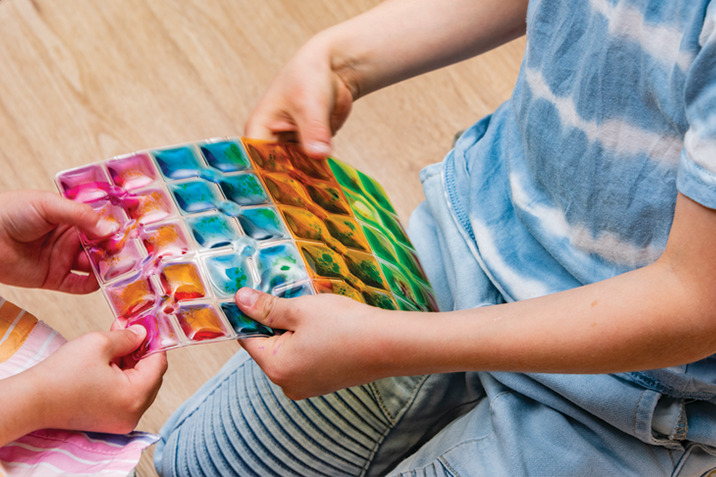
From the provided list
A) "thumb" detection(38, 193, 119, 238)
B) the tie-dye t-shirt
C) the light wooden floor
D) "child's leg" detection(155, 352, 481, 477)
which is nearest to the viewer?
the tie-dye t-shirt

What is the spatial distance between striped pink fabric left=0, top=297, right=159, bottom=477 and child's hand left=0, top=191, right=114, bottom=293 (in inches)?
3.2

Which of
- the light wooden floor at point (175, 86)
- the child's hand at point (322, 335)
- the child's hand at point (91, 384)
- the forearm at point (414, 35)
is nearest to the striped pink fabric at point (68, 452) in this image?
the child's hand at point (91, 384)

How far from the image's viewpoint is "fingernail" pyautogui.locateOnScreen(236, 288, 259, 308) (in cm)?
46

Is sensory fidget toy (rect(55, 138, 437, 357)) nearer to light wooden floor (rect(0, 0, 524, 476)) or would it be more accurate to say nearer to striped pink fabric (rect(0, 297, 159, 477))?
striped pink fabric (rect(0, 297, 159, 477))

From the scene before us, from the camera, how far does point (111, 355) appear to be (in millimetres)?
470

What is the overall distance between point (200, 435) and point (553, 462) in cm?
33

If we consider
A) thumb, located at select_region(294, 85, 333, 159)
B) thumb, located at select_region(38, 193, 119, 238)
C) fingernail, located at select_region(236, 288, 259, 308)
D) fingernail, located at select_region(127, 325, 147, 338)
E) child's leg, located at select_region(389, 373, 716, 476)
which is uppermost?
thumb, located at select_region(38, 193, 119, 238)

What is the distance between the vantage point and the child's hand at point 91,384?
1.52 ft

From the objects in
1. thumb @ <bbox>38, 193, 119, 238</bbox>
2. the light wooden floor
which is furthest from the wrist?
the light wooden floor

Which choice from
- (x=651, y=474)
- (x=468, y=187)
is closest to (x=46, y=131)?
(x=468, y=187)

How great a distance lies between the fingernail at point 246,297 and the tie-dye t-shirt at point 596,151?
8.1 inches

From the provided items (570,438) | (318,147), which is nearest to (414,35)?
(318,147)

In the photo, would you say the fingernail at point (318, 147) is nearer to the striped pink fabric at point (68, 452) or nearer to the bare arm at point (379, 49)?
the bare arm at point (379, 49)

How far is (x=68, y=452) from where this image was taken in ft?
1.60
